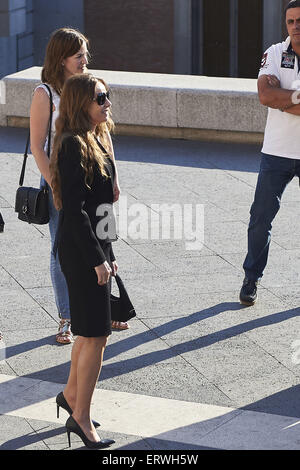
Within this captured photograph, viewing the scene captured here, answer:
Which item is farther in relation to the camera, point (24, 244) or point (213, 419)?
point (24, 244)

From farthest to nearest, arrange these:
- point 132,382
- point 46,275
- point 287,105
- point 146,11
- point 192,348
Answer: point 146,11
point 46,275
point 287,105
point 192,348
point 132,382

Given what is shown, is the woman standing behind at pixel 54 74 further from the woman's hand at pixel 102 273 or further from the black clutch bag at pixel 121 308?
the woman's hand at pixel 102 273

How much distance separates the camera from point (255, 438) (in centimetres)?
564

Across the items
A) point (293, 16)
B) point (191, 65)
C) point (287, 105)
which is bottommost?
point (191, 65)

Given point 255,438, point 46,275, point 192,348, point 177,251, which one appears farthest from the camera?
point 177,251

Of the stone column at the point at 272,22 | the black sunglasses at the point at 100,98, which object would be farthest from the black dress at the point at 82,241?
the stone column at the point at 272,22

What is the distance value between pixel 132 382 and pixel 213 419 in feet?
2.32

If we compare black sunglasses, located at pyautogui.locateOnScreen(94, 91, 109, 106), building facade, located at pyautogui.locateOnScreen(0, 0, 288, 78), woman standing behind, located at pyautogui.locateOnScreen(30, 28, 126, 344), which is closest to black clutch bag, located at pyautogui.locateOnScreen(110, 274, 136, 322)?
woman standing behind, located at pyautogui.locateOnScreen(30, 28, 126, 344)

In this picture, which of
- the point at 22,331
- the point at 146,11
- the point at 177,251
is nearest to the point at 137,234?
the point at 177,251

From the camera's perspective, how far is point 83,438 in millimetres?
5512

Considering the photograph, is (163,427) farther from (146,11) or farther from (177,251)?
(146,11)

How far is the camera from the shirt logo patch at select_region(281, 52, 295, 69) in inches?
294

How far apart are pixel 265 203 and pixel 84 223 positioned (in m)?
2.57

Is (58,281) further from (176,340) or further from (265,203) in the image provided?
(265,203)
